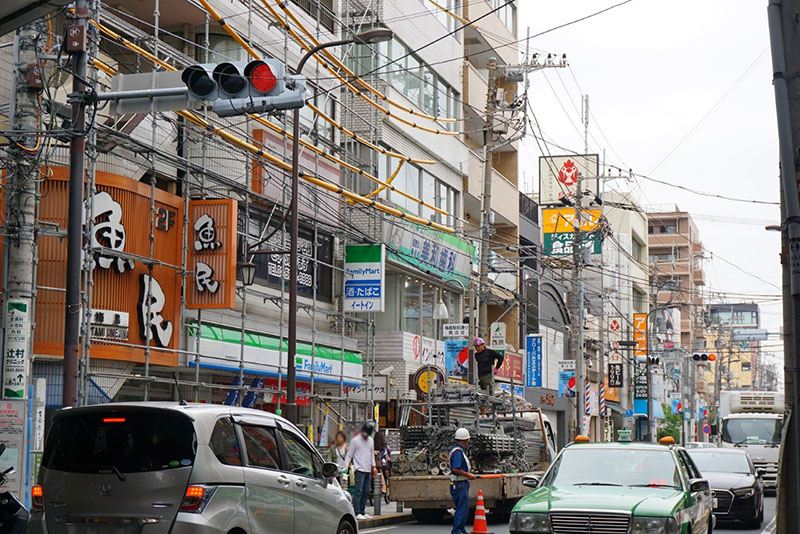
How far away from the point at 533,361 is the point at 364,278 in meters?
18.6

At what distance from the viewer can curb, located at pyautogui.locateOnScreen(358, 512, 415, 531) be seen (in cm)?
2103

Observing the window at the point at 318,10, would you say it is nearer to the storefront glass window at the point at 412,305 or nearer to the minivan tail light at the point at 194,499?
the storefront glass window at the point at 412,305

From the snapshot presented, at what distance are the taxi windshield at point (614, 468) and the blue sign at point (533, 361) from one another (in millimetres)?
35246

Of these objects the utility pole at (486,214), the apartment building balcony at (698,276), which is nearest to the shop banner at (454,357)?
the utility pole at (486,214)

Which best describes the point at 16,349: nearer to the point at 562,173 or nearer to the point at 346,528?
the point at 346,528

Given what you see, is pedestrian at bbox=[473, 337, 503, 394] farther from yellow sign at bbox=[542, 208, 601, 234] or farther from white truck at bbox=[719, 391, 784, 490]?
yellow sign at bbox=[542, 208, 601, 234]

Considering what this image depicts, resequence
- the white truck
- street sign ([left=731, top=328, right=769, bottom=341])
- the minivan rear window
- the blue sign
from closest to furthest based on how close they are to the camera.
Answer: the minivan rear window
the white truck
the blue sign
street sign ([left=731, top=328, right=769, bottom=341])

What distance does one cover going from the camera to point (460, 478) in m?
16.3

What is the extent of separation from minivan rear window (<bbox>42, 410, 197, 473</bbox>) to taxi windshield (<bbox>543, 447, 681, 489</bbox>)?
5.11m

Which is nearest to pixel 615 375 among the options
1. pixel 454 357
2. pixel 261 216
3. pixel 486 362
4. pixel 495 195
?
pixel 495 195

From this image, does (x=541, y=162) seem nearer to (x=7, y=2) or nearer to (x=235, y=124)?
(x=235, y=124)

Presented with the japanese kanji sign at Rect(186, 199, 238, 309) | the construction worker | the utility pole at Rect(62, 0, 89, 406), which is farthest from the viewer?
the japanese kanji sign at Rect(186, 199, 238, 309)

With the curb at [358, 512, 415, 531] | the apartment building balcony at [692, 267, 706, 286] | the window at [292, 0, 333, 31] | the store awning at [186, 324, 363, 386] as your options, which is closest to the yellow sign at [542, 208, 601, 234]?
the window at [292, 0, 333, 31]

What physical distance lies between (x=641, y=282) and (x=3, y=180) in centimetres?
6980
